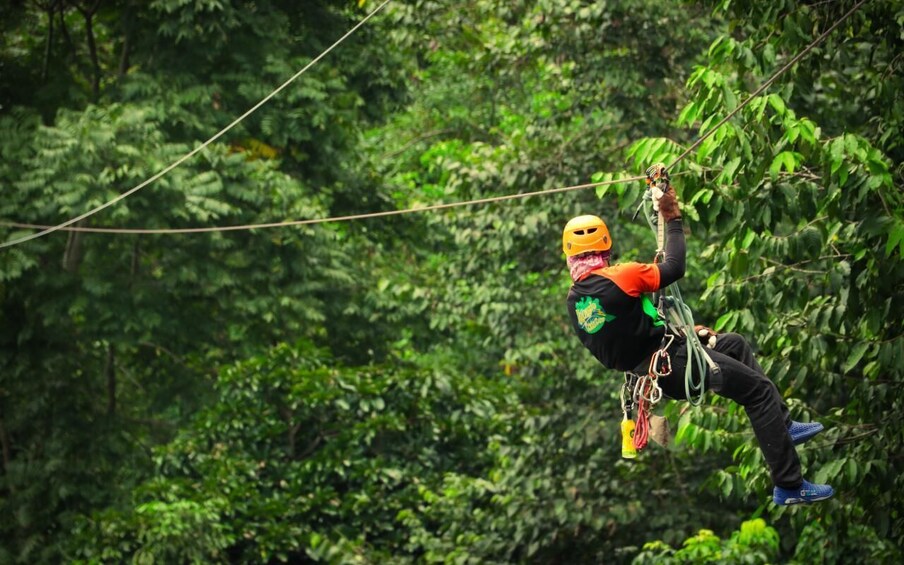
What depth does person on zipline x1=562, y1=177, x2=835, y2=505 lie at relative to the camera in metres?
5.30

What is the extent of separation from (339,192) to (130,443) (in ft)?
11.5

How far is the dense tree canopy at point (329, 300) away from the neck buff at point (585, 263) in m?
2.24

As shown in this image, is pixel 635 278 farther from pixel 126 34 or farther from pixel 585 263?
pixel 126 34

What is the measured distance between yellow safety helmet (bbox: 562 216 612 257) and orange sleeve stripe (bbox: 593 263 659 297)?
6.5 inches

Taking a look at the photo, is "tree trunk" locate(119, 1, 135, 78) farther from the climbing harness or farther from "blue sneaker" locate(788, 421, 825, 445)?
"blue sneaker" locate(788, 421, 825, 445)

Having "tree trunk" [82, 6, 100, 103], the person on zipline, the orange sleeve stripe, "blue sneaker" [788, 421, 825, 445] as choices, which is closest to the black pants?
the person on zipline

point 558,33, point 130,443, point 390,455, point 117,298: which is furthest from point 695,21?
point 130,443

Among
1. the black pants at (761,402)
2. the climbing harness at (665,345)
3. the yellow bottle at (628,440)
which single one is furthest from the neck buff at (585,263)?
the yellow bottle at (628,440)

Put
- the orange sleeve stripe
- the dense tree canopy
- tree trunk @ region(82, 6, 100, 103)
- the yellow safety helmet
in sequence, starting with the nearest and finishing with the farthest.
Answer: the orange sleeve stripe → the yellow safety helmet → the dense tree canopy → tree trunk @ region(82, 6, 100, 103)

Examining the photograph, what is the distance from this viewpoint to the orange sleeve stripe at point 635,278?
5.27 m

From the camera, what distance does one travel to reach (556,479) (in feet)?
36.1

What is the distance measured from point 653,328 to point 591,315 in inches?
12.4

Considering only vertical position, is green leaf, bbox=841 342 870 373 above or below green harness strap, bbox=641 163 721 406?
→ below

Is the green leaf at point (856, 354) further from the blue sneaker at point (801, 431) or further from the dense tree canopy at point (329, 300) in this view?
the blue sneaker at point (801, 431)
